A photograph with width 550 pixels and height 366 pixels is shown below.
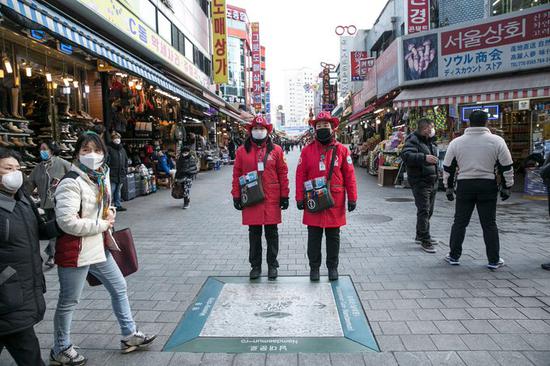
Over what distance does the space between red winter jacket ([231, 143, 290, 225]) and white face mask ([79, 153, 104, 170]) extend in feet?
6.97

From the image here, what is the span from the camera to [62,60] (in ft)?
36.1

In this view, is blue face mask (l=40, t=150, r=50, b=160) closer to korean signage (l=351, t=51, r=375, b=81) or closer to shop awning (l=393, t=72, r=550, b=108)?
shop awning (l=393, t=72, r=550, b=108)

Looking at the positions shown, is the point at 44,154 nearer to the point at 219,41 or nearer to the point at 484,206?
the point at 484,206

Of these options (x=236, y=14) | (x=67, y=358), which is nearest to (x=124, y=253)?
(x=67, y=358)

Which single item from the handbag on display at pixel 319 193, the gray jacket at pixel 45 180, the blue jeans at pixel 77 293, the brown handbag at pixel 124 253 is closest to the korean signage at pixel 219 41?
the gray jacket at pixel 45 180

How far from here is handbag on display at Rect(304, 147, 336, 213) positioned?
459cm

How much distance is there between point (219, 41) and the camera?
2627 centimetres

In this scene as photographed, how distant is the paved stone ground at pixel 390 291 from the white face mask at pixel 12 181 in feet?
5.04

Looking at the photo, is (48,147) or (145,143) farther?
(145,143)

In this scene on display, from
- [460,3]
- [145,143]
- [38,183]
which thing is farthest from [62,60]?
[460,3]

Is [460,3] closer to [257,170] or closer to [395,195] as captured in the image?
[395,195]

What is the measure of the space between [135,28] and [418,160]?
34.1 feet

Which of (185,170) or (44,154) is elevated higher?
(44,154)

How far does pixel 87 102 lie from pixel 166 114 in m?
4.01
